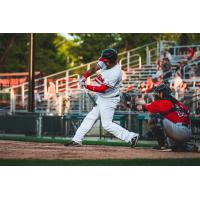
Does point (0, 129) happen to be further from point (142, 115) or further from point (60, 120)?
point (142, 115)

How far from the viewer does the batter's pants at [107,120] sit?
13820 mm

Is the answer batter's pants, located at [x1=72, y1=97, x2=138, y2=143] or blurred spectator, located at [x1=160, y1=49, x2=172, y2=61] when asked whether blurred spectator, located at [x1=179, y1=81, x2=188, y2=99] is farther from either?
batter's pants, located at [x1=72, y1=97, x2=138, y2=143]

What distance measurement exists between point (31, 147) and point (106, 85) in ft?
7.38

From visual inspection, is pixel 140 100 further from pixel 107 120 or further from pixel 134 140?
pixel 107 120

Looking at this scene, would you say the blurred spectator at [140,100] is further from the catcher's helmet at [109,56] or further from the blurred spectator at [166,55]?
the catcher's helmet at [109,56]

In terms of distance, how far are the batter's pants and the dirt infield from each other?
33cm

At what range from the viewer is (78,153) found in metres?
13.2

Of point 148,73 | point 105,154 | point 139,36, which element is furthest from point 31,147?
point 139,36

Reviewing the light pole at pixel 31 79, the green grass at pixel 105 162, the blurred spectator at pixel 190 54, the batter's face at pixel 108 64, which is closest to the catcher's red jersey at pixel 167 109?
the batter's face at pixel 108 64

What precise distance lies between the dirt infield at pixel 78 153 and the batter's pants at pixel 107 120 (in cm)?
33

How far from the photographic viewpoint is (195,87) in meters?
21.2

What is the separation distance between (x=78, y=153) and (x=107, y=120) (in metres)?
1.17

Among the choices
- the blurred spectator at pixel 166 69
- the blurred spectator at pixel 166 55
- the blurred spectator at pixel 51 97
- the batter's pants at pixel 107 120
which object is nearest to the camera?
the batter's pants at pixel 107 120

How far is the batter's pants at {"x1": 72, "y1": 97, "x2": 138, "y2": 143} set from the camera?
13820mm
